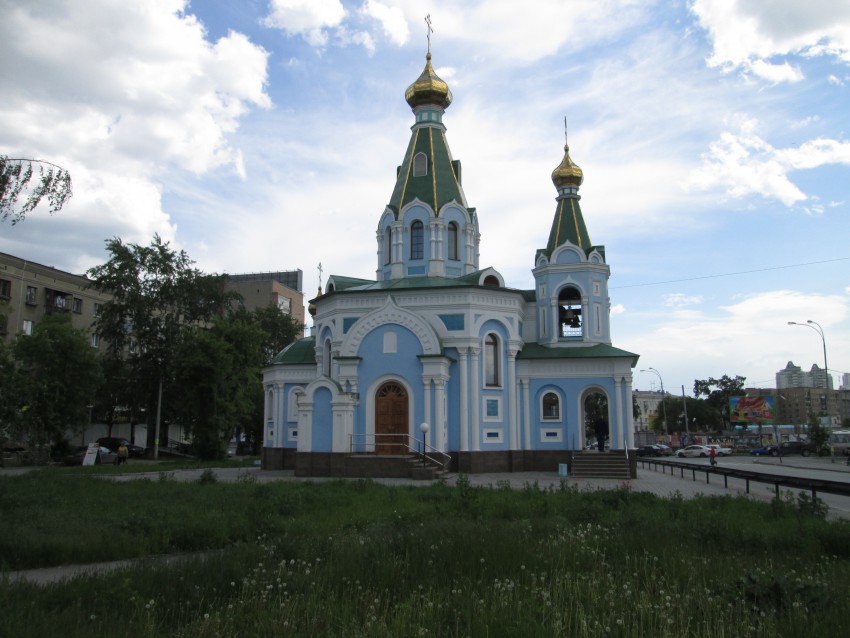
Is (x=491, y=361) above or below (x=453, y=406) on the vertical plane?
above

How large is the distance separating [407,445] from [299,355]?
37.6 ft

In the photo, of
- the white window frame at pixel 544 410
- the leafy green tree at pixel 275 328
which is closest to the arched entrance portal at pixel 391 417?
the white window frame at pixel 544 410

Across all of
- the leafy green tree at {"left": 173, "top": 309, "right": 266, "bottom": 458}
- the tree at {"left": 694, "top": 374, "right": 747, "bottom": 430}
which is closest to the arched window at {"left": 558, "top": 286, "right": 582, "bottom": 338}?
the leafy green tree at {"left": 173, "top": 309, "right": 266, "bottom": 458}

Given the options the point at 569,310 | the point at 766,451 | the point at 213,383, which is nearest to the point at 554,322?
the point at 569,310

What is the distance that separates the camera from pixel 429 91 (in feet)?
113

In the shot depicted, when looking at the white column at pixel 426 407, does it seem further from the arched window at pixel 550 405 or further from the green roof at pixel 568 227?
the green roof at pixel 568 227

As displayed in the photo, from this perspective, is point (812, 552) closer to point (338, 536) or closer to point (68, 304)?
point (338, 536)

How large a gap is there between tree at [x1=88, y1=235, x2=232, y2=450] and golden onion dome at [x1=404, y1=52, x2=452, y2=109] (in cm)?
1836

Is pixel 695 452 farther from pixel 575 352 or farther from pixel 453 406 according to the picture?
pixel 453 406

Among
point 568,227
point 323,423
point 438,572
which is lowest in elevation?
point 438,572

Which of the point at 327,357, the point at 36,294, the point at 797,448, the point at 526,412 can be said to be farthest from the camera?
the point at 797,448

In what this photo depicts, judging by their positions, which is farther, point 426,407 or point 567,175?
point 567,175

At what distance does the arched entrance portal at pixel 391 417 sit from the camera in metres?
28.6

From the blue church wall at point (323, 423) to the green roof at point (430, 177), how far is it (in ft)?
33.1
